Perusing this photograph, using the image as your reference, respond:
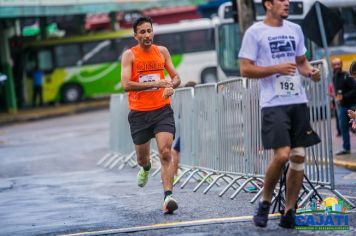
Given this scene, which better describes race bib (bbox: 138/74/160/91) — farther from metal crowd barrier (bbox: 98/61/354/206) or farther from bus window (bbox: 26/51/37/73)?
bus window (bbox: 26/51/37/73)

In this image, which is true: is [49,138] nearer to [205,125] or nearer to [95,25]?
[205,125]

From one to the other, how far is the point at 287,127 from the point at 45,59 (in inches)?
1525

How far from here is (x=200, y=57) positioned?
47.0m

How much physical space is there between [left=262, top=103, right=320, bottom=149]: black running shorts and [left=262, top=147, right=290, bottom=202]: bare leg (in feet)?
0.18

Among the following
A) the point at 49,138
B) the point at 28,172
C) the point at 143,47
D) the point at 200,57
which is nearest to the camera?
the point at 143,47

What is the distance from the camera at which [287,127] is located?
851cm

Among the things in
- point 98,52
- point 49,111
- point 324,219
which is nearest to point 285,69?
point 324,219

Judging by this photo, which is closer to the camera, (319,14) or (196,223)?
(196,223)

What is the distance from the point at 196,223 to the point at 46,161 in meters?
13.9

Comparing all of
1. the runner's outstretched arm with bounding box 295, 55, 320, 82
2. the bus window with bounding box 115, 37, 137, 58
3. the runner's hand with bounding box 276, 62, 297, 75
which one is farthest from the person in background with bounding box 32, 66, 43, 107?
the runner's hand with bounding box 276, 62, 297, 75

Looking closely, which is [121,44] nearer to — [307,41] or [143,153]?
[307,41]

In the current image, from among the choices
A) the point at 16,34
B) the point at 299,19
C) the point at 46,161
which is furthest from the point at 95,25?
the point at 46,161

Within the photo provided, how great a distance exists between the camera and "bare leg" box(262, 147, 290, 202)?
8.45 metres

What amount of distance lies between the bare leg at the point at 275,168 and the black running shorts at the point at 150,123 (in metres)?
2.62
